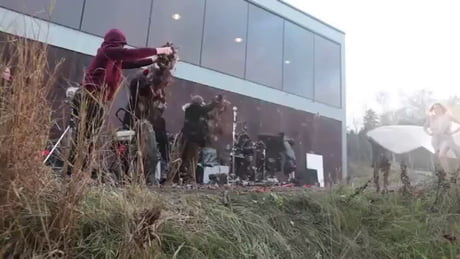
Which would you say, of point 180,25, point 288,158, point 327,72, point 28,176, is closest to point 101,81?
point 28,176

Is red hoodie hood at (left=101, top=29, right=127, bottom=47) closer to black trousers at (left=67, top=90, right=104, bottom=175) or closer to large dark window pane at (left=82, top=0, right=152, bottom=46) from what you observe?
black trousers at (left=67, top=90, right=104, bottom=175)

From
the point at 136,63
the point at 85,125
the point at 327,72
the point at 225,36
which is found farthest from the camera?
the point at 327,72

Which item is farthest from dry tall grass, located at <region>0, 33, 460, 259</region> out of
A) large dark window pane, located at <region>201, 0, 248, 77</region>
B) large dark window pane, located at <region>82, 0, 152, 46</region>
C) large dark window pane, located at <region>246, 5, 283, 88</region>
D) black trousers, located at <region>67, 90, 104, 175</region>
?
large dark window pane, located at <region>246, 5, 283, 88</region>

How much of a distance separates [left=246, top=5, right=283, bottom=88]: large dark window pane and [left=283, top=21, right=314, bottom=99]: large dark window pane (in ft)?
0.88

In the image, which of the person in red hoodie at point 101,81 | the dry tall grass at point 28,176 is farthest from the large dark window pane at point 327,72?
the dry tall grass at point 28,176

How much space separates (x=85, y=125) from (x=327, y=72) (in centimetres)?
1183

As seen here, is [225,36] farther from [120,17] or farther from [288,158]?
[288,158]

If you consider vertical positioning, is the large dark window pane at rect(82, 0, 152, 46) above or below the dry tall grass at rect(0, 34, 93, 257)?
above

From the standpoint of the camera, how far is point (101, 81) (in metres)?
3.05

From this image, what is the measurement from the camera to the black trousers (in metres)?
1.92

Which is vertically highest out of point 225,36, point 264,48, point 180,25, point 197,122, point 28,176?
point 264,48

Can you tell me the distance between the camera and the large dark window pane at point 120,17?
25.5 feet

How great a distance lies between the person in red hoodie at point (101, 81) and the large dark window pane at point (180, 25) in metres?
5.00

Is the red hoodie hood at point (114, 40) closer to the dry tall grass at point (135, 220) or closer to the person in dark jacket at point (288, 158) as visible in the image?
the dry tall grass at point (135, 220)
